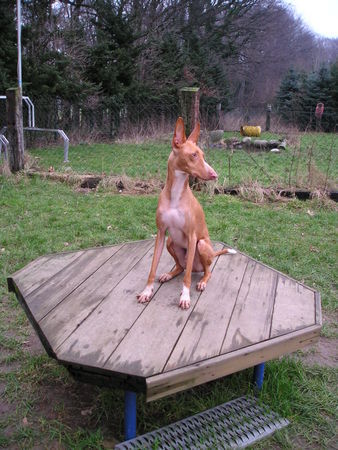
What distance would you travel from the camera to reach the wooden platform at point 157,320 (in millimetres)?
1804

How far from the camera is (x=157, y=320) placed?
2148 millimetres

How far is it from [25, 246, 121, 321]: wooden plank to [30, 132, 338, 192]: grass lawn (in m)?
4.23

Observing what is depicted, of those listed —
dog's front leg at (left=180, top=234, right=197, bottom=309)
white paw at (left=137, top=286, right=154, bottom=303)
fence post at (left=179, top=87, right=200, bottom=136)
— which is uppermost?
fence post at (left=179, top=87, right=200, bottom=136)

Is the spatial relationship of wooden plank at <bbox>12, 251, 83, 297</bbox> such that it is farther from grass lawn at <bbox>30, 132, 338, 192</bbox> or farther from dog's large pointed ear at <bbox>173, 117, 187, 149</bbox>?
grass lawn at <bbox>30, 132, 338, 192</bbox>

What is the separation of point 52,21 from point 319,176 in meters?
12.2

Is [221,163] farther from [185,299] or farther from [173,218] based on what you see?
[185,299]

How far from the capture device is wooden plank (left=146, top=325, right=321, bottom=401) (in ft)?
5.65

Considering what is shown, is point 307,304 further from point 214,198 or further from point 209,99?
point 209,99

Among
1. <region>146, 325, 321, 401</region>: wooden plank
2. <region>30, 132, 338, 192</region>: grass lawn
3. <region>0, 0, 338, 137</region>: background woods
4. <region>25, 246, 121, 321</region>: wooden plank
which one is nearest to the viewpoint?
<region>146, 325, 321, 401</region>: wooden plank

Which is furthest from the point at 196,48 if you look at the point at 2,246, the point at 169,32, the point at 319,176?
the point at 2,246

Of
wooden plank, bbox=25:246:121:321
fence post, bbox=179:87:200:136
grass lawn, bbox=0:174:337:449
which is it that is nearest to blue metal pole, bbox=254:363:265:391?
grass lawn, bbox=0:174:337:449

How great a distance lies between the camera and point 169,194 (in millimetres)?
2338

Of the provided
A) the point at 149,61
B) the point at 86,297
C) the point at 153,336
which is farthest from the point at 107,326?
the point at 149,61

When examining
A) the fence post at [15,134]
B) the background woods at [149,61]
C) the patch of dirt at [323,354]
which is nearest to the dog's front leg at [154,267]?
the patch of dirt at [323,354]
